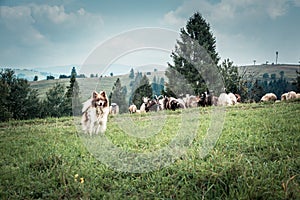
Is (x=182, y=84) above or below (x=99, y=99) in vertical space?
above

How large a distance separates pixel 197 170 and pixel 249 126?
132 inches

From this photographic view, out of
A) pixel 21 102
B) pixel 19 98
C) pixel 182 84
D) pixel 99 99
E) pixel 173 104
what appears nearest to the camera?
pixel 99 99

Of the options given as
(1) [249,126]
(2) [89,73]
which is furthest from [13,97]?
(1) [249,126]

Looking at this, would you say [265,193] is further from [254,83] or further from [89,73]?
[254,83]

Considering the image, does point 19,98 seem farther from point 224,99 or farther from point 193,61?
point 224,99

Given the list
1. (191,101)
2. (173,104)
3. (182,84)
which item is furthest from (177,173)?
(182,84)

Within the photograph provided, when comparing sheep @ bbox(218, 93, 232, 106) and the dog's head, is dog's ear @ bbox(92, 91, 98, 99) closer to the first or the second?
the dog's head

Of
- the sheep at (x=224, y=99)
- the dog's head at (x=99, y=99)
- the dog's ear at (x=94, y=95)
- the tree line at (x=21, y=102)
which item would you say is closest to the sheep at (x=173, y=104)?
the sheep at (x=224, y=99)

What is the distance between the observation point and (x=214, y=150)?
498 centimetres

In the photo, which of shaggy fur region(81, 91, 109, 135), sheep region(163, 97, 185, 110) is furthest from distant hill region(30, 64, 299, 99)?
sheep region(163, 97, 185, 110)

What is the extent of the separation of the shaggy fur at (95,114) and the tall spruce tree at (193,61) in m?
10.4

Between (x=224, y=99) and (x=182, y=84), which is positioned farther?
(x=182, y=84)

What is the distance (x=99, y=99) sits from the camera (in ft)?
24.5

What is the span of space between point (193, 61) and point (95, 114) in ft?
40.0
